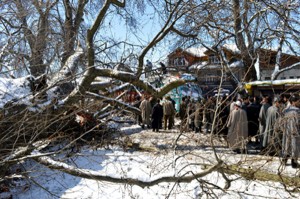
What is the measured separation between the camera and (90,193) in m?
6.52

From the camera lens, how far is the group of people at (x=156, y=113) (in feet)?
41.0

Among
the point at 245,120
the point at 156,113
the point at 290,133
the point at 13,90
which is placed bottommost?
the point at 290,133

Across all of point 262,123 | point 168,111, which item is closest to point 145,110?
point 168,111

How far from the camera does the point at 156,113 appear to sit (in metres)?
12.6

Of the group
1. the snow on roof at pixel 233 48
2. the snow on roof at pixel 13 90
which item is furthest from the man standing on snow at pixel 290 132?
the snow on roof at pixel 233 48

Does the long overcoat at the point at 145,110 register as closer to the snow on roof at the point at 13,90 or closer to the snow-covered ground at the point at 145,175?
the snow-covered ground at the point at 145,175

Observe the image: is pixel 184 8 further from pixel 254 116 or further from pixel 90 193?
pixel 90 193

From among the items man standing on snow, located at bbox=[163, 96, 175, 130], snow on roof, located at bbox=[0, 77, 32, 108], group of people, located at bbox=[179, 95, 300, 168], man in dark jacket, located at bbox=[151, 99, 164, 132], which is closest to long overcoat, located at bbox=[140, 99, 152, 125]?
man in dark jacket, located at bbox=[151, 99, 164, 132]

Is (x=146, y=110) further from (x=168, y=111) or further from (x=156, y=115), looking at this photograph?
(x=168, y=111)

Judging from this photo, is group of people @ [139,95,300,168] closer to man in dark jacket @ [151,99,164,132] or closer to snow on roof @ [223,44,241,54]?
man in dark jacket @ [151,99,164,132]

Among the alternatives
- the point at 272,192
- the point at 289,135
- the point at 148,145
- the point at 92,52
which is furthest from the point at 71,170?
the point at 148,145

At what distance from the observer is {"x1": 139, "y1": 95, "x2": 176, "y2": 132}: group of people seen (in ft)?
41.0

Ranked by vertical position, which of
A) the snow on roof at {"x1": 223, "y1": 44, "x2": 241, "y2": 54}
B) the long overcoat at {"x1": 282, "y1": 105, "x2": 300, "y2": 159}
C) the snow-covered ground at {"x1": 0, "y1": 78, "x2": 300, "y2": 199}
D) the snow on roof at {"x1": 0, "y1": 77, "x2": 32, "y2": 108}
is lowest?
the snow-covered ground at {"x1": 0, "y1": 78, "x2": 300, "y2": 199}

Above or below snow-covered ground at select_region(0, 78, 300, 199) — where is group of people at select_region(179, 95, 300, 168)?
above
